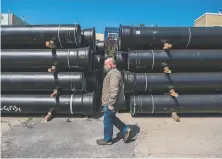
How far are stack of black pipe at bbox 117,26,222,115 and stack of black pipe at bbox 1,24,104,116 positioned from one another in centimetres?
117

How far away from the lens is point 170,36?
270 inches

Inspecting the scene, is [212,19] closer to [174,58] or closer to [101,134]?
[174,58]

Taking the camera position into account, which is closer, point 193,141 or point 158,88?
point 193,141

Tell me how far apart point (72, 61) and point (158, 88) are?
90.1 inches

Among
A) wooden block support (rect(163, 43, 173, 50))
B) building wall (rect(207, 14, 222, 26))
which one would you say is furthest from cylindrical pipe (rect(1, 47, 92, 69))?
building wall (rect(207, 14, 222, 26))

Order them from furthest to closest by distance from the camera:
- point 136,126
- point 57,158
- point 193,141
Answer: point 136,126 < point 193,141 < point 57,158

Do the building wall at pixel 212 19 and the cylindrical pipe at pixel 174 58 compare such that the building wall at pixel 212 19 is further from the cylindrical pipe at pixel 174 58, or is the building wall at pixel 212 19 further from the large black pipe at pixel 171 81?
the large black pipe at pixel 171 81

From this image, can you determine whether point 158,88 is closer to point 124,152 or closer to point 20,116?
point 124,152

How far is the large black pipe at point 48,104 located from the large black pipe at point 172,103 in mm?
1164

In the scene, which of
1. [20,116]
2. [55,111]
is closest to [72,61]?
[55,111]

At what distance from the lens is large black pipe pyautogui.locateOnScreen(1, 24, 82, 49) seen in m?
6.71

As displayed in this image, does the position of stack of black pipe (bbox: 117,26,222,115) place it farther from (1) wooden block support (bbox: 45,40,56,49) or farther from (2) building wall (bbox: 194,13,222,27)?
(2) building wall (bbox: 194,13,222,27)

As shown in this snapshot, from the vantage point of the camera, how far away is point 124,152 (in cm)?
483

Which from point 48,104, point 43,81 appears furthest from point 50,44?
point 48,104
